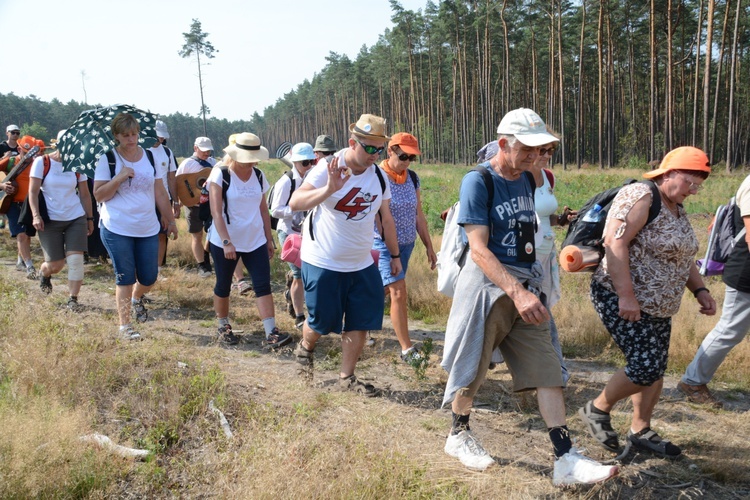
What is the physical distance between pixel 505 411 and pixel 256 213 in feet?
9.73

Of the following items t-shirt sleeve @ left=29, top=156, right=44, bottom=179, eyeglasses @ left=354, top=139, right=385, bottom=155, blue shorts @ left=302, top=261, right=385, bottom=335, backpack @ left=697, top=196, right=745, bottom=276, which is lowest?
blue shorts @ left=302, top=261, right=385, bottom=335

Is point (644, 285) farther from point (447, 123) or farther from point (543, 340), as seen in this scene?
point (447, 123)

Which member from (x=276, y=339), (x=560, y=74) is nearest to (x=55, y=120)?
(x=560, y=74)

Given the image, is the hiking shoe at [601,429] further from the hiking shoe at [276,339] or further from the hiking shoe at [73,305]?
the hiking shoe at [73,305]

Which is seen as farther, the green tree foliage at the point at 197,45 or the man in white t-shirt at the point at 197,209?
the green tree foliage at the point at 197,45

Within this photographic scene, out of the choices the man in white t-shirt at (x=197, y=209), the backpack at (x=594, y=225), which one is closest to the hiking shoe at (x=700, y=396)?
the backpack at (x=594, y=225)

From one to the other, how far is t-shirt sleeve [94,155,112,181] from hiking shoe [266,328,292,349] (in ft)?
6.71

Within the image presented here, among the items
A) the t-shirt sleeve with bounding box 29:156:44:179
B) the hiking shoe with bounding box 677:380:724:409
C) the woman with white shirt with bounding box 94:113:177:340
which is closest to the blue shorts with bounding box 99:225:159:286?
the woman with white shirt with bounding box 94:113:177:340

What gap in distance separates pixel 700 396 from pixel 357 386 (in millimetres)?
2539

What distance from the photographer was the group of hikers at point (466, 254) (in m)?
3.23

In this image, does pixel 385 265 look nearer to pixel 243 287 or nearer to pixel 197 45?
pixel 243 287

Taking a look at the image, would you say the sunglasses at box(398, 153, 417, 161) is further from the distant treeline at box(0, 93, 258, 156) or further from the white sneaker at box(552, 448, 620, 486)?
the distant treeline at box(0, 93, 258, 156)

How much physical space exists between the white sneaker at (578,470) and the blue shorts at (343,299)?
1817 mm

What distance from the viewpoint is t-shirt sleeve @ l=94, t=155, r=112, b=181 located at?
5.53 metres
